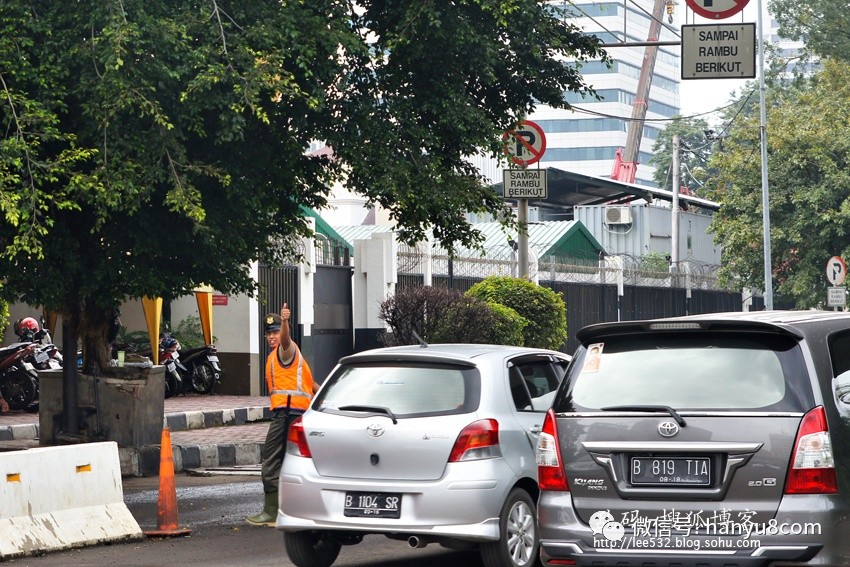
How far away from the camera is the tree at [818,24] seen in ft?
139

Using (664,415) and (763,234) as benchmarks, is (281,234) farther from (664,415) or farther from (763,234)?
(763,234)

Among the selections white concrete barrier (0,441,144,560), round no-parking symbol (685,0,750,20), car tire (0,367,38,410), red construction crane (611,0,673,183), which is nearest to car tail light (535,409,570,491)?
white concrete barrier (0,441,144,560)

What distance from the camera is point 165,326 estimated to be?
26516 millimetres

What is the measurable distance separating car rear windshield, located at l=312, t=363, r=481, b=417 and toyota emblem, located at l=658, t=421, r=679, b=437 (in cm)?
247

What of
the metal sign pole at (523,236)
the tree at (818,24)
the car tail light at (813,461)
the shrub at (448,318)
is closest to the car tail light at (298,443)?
the car tail light at (813,461)

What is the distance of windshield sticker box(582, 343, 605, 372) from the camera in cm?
667

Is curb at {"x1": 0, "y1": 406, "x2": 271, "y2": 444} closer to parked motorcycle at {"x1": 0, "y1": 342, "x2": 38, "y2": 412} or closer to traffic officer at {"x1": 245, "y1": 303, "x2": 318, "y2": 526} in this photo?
parked motorcycle at {"x1": 0, "y1": 342, "x2": 38, "y2": 412}

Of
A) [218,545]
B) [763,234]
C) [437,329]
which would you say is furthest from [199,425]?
[763,234]

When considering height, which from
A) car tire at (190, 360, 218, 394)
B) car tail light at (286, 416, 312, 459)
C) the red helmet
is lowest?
car tire at (190, 360, 218, 394)

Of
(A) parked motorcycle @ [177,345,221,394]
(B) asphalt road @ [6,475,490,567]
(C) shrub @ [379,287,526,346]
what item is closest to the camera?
(B) asphalt road @ [6,475,490,567]

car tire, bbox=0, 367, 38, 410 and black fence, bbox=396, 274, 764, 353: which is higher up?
black fence, bbox=396, 274, 764, 353

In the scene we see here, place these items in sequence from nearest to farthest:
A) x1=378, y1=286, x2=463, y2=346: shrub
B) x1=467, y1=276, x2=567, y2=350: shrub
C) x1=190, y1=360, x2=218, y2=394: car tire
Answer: x1=378, y1=286, x2=463, y2=346: shrub
x1=467, y1=276, x2=567, y2=350: shrub
x1=190, y1=360, x2=218, y2=394: car tire

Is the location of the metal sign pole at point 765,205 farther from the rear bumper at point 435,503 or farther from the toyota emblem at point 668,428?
the toyota emblem at point 668,428

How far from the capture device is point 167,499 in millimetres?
10812
